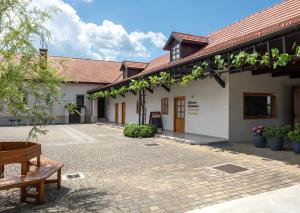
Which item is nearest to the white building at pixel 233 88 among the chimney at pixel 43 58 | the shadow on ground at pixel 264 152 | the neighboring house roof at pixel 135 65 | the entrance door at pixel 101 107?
the shadow on ground at pixel 264 152

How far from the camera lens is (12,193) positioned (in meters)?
4.91

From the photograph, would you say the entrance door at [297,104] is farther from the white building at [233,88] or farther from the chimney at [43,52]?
the chimney at [43,52]

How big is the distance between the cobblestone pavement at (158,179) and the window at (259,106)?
281 cm

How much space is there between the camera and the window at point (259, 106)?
38.4 ft

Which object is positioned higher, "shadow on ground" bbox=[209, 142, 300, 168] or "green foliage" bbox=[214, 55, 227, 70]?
"green foliage" bbox=[214, 55, 227, 70]

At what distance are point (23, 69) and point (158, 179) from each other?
3376 mm

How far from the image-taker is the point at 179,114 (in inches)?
579

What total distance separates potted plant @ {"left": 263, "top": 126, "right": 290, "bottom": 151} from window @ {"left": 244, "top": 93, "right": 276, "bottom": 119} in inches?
79.5

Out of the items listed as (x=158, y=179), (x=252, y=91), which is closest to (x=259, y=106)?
(x=252, y=91)

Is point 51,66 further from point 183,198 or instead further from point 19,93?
point 183,198

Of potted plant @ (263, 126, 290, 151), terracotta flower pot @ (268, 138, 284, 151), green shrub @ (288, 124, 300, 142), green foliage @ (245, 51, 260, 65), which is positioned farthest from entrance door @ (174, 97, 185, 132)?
green foliage @ (245, 51, 260, 65)

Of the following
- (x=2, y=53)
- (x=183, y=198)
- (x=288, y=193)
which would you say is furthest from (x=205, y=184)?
(x=2, y=53)

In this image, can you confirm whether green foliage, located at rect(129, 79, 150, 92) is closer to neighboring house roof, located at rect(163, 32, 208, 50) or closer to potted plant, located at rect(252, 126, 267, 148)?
neighboring house roof, located at rect(163, 32, 208, 50)

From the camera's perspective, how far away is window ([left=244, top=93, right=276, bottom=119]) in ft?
38.4
